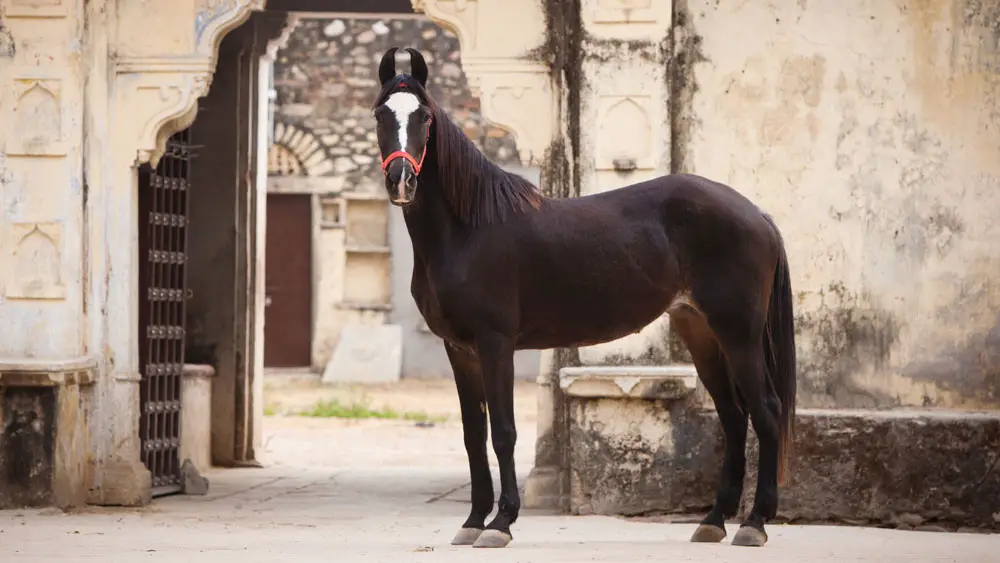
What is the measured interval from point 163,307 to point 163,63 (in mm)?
1812

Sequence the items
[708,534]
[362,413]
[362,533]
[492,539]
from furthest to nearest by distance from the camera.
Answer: [362,413], [362,533], [708,534], [492,539]

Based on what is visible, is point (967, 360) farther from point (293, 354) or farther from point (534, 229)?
point (293, 354)

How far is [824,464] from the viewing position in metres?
7.67

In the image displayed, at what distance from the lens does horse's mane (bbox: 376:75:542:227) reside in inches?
246

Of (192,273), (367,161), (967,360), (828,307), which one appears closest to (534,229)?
(828,307)

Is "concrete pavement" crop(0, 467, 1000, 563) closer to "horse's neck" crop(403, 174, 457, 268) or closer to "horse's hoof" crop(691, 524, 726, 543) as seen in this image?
"horse's hoof" crop(691, 524, 726, 543)

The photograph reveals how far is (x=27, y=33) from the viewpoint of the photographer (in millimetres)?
8281

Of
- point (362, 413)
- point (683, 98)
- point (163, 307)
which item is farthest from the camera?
point (362, 413)

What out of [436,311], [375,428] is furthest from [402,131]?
[375,428]

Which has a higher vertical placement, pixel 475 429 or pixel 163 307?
pixel 163 307

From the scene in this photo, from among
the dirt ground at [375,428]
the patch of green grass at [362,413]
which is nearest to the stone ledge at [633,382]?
the dirt ground at [375,428]

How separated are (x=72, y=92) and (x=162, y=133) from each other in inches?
21.7

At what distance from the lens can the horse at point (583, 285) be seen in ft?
20.3

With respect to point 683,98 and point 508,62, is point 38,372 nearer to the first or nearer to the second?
point 508,62
